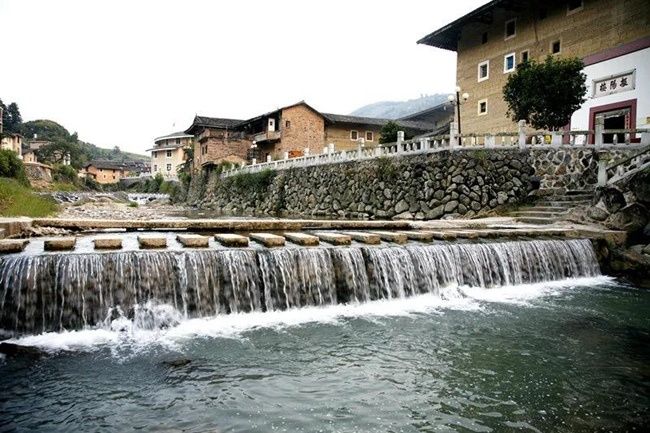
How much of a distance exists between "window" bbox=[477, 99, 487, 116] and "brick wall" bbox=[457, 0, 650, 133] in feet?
0.74

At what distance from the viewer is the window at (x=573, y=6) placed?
25172mm

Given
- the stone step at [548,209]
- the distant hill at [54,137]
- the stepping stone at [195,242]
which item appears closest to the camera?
the stepping stone at [195,242]

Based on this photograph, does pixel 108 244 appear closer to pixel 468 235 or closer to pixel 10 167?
pixel 468 235

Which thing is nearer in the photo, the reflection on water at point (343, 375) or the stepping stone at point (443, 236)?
the reflection on water at point (343, 375)

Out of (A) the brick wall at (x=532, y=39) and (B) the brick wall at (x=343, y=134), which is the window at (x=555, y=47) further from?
(B) the brick wall at (x=343, y=134)

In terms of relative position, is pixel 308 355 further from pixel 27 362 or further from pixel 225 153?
pixel 225 153

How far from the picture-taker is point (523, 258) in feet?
37.5

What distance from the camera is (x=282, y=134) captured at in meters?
47.2

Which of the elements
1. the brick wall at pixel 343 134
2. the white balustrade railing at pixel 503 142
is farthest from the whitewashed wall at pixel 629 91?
the brick wall at pixel 343 134

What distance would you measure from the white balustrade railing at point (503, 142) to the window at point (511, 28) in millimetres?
7165

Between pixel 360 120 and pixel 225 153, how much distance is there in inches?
643

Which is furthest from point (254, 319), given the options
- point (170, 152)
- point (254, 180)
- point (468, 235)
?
point (170, 152)

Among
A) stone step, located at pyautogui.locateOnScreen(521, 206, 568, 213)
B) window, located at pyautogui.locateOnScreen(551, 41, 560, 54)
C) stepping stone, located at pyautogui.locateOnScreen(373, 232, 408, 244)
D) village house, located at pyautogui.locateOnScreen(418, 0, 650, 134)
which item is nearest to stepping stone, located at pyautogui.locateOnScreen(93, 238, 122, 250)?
stepping stone, located at pyautogui.locateOnScreen(373, 232, 408, 244)

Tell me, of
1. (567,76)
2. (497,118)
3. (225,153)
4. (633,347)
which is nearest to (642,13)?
(567,76)
